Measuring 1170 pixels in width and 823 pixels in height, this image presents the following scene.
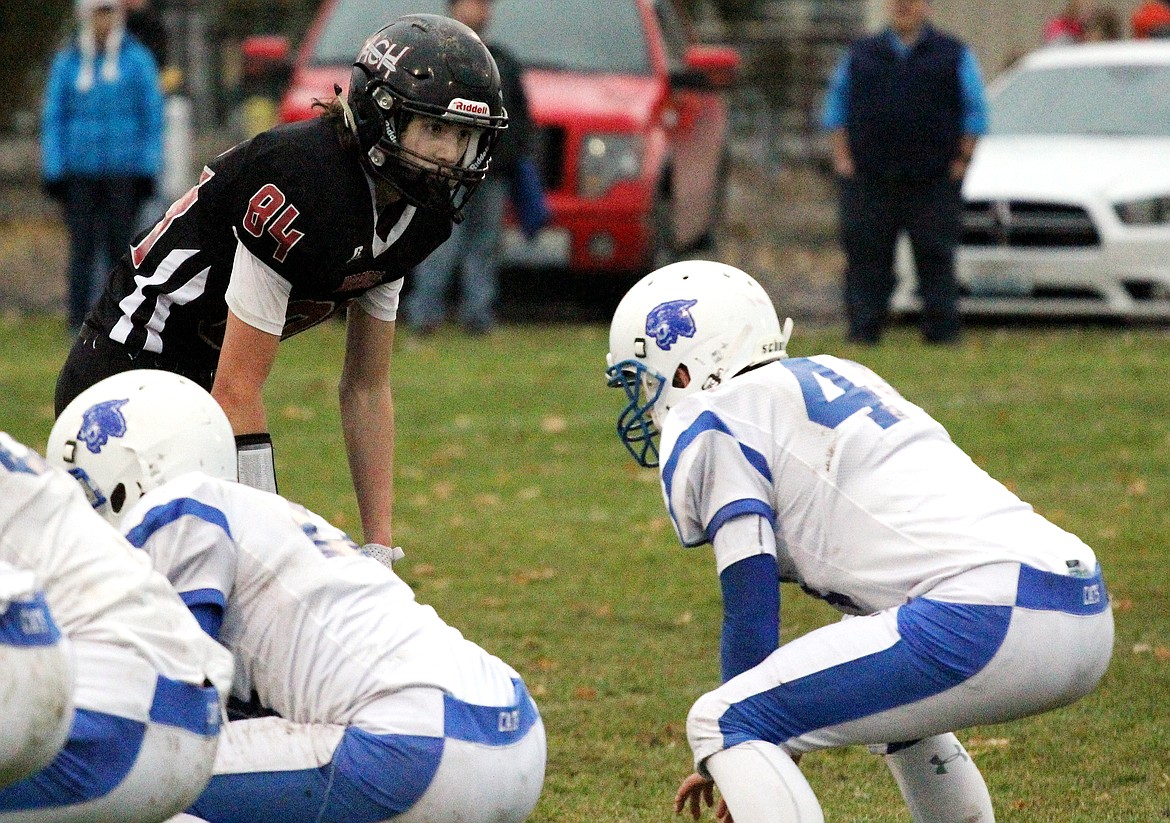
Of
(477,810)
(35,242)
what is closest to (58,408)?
(477,810)

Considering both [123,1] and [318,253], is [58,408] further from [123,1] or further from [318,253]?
[123,1]

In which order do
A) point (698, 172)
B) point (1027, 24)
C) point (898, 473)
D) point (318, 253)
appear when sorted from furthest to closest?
point (1027, 24)
point (698, 172)
point (318, 253)
point (898, 473)

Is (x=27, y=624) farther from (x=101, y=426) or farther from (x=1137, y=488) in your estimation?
(x=1137, y=488)

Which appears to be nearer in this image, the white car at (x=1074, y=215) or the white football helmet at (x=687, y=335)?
the white football helmet at (x=687, y=335)

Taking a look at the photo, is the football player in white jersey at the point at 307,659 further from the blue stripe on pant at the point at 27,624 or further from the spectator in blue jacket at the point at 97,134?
the spectator in blue jacket at the point at 97,134

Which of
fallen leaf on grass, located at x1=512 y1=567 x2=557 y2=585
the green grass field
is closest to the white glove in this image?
the green grass field

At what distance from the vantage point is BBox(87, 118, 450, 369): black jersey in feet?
13.2

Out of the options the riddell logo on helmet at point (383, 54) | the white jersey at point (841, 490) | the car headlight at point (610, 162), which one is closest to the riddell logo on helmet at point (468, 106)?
the riddell logo on helmet at point (383, 54)

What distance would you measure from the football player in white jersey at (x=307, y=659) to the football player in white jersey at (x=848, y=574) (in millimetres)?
443

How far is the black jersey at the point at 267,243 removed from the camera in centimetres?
403

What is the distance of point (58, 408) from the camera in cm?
444

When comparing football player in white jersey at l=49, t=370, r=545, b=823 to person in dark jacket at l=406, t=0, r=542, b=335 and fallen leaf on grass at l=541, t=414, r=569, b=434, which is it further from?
person in dark jacket at l=406, t=0, r=542, b=335

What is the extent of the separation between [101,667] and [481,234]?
8.65 meters

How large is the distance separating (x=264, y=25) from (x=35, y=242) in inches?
367
